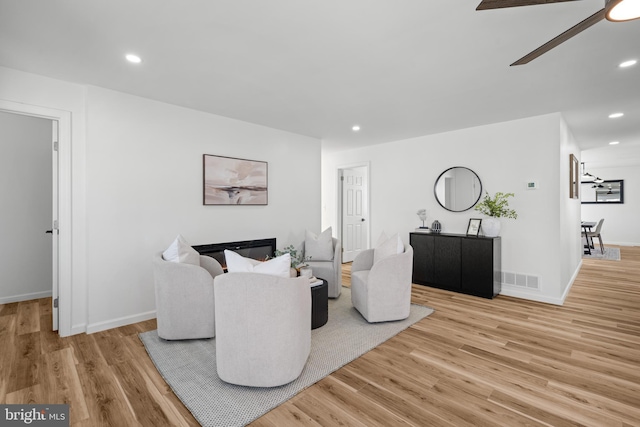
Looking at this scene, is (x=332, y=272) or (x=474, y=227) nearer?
(x=332, y=272)

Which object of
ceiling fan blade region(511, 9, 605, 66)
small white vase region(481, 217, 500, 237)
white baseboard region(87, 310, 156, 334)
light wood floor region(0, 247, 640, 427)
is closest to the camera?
ceiling fan blade region(511, 9, 605, 66)

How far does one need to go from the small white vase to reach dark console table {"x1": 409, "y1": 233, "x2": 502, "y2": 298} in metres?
0.09

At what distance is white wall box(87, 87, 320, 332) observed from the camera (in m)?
3.05

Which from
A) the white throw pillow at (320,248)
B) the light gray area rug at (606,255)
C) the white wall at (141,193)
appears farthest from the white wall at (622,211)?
the white wall at (141,193)

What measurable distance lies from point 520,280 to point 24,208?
6.85 m

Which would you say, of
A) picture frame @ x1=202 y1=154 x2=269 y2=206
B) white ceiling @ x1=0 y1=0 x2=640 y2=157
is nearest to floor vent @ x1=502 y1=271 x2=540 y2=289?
white ceiling @ x1=0 y1=0 x2=640 y2=157

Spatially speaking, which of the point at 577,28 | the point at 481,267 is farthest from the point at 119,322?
the point at 481,267

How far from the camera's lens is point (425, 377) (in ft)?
7.25

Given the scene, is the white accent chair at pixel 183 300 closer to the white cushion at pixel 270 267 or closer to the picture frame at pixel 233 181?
the white cushion at pixel 270 267

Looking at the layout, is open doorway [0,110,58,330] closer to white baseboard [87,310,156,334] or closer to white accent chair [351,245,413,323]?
white baseboard [87,310,156,334]

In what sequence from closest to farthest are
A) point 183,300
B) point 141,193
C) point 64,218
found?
1. point 183,300
2. point 64,218
3. point 141,193

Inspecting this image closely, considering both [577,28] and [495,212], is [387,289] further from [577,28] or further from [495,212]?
[577,28]

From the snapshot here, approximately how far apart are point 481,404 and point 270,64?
9.81ft

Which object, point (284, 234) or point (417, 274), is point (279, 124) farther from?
point (417, 274)
